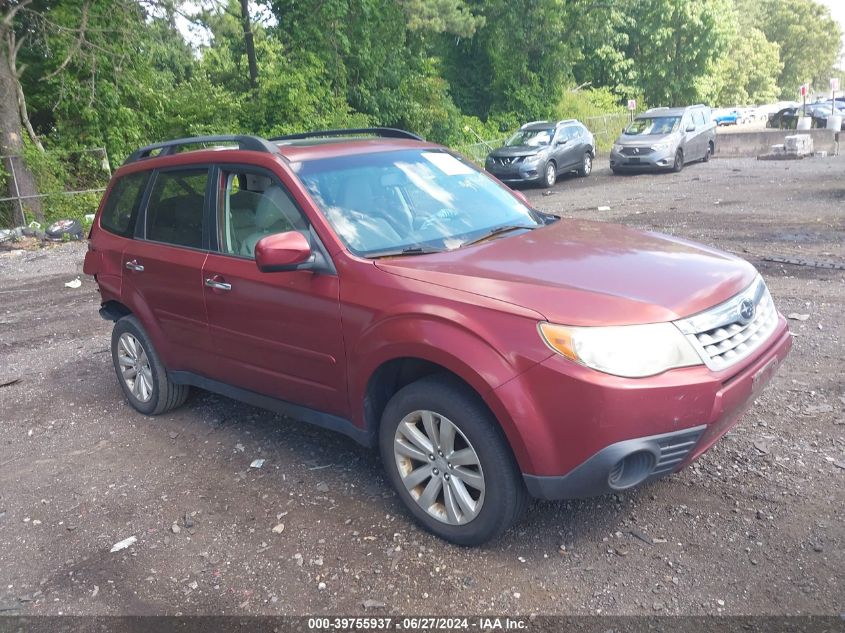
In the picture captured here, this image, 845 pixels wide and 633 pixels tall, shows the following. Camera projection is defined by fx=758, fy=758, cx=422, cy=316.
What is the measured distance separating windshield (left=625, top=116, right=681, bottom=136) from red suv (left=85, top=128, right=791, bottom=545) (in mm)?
18659

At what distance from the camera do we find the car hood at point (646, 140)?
21.2 m

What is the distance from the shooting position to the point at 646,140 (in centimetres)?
2144

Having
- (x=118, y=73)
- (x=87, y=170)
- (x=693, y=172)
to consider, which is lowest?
(x=693, y=172)

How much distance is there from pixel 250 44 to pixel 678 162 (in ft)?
43.4

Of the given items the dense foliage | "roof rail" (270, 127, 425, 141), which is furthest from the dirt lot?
the dense foliage

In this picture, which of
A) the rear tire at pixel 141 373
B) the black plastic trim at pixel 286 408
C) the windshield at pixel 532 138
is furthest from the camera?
the windshield at pixel 532 138

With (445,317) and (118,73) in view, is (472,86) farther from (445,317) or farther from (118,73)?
(445,317)

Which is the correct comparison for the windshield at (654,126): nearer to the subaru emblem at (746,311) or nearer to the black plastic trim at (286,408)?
the black plastic trim at (286,408)

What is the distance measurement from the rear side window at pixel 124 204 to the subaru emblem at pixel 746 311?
152 inches

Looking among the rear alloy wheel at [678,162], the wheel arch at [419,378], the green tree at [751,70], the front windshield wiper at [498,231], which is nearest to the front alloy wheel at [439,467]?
the wheel arch at [419,378]

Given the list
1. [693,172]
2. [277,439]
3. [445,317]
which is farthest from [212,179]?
[693,172]

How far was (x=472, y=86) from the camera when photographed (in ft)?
116

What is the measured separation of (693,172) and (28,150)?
16897mm

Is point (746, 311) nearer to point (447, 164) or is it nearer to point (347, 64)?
point (447, 164)
